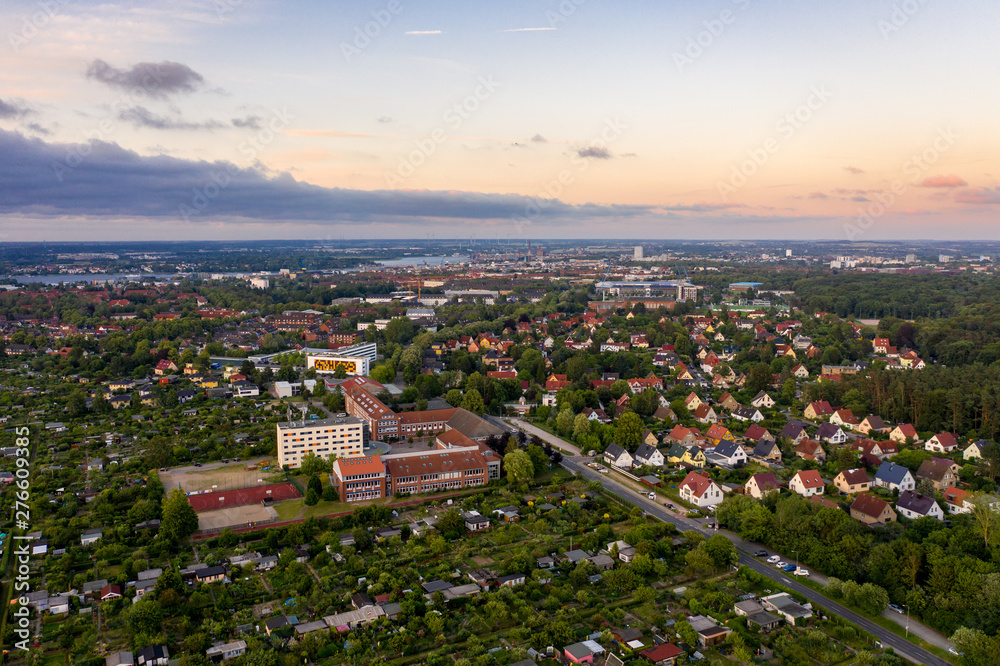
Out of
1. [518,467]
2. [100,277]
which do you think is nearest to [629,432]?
[518,467]

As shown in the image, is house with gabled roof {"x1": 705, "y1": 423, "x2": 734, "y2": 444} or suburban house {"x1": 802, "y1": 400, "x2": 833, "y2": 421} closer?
house with gabled roof {"x1": 705, "y1": 423, "x2": 734, "y2": 444}

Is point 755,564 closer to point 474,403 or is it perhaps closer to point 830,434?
Answer: point 830,434

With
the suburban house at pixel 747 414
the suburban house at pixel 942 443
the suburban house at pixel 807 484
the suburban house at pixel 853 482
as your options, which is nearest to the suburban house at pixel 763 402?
the suburban house at pixel 747 414

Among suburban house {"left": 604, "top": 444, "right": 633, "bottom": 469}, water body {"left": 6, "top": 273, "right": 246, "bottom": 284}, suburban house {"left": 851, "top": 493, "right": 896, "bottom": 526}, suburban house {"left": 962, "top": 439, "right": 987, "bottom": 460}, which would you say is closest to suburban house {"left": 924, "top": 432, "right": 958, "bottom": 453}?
suburban house {"left": 962, "top": 439, "right": 987, "bottom": 460}

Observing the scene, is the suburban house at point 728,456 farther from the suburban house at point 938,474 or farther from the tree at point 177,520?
the tree at point 177,520

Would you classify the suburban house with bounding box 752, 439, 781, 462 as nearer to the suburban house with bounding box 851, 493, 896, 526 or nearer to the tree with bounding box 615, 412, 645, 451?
the tree with bounding box 615, 412, 645, 451
